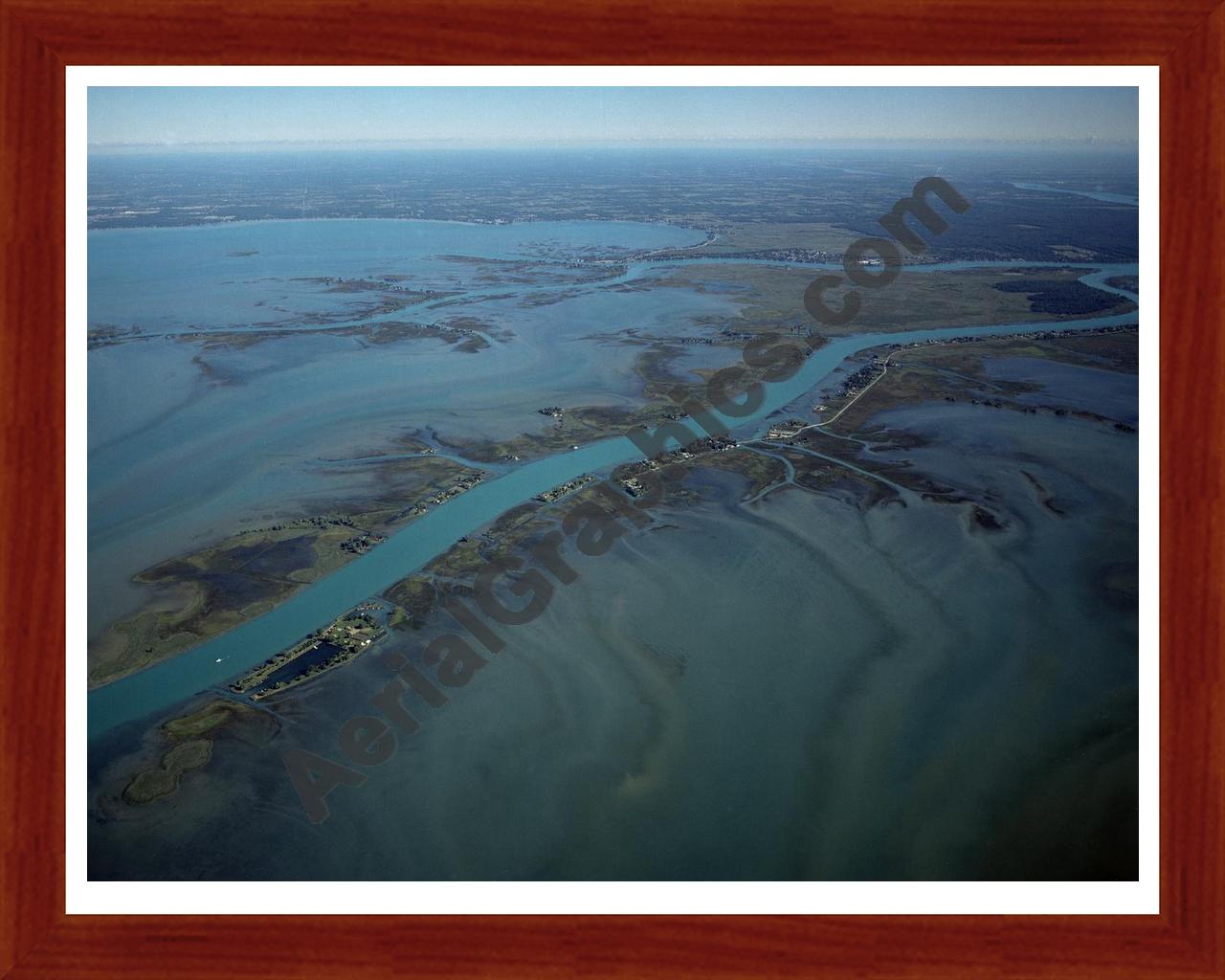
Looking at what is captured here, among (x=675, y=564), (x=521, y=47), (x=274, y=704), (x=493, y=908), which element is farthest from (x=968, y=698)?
(x=521, y=47)

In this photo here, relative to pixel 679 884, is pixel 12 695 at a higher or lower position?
higher

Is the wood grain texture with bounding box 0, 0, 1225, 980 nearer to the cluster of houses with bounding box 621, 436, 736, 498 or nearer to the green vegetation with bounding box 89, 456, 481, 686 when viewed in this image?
the green vegetation with bounding box 89, 456, 481, 686

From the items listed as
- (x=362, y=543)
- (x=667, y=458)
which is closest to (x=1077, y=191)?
(x=667, y=458)

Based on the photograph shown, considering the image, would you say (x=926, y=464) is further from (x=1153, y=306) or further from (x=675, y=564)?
(x=1153, y=306)

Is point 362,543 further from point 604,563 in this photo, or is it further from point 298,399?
point 298,399

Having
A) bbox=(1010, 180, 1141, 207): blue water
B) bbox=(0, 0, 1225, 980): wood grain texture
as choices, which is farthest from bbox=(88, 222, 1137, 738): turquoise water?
bbox=(0, 0, 1225, 980): wood grain texture

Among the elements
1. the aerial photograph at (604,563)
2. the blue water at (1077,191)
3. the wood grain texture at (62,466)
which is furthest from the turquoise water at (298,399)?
the wood grain texture at (62,466)
